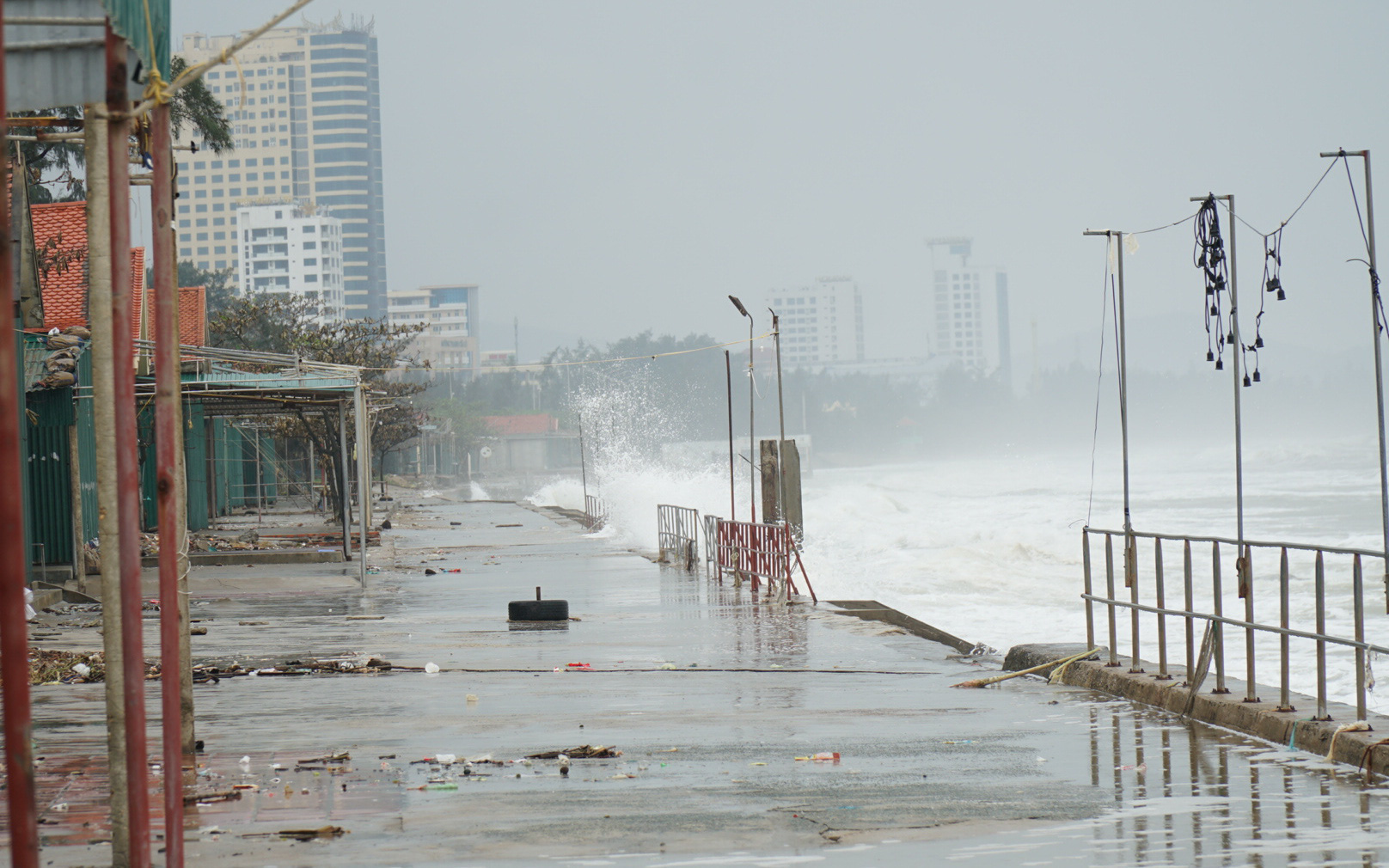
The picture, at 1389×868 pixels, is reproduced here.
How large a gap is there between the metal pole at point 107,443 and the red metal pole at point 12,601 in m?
1.91

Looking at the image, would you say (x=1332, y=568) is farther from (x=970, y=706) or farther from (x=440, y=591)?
(x=970, y=706)

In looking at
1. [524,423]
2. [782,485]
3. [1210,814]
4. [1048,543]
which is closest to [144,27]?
[1210,814]

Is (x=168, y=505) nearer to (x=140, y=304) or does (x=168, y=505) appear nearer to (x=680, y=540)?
(x=680, y=540)

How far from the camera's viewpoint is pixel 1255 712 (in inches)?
358

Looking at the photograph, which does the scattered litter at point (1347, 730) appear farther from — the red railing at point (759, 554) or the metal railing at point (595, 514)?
the metal railing at point (595, 514)

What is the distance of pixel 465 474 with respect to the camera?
130m

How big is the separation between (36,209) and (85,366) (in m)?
7.95

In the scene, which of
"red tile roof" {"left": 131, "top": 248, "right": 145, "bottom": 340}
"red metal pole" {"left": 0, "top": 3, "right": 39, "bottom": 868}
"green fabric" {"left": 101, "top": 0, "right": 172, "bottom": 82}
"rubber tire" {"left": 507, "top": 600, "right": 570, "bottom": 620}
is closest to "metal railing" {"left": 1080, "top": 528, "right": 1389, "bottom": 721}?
"green fabric" {"left": 101, "top": 0, "right": 172, "bottom": 82}

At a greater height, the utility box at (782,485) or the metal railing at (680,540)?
the utility box at (782,485)

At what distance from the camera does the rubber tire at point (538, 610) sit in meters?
17.2

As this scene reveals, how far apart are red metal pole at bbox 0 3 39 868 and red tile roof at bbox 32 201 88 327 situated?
24345 millimetres

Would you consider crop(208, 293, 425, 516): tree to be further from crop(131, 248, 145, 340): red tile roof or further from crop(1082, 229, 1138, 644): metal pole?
crop(1082, 229, 1138, 644): metal pole

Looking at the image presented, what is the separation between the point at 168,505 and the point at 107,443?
0.32 metres

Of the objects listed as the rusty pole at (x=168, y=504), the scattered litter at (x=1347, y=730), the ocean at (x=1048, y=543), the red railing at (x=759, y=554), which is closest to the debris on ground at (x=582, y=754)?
the rusty pole at (x=168, y=504)
